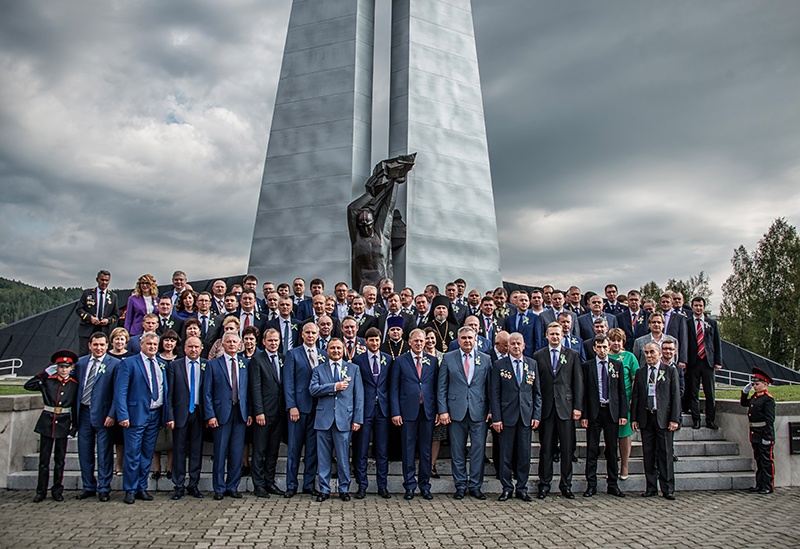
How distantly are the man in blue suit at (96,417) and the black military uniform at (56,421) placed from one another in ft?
0.28

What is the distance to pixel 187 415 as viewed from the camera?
5.90m

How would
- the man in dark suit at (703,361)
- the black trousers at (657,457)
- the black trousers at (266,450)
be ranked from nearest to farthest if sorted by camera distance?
the black trousers at (266,450) → the black trousers at (657,457) → the man in dark suit at (703,361)

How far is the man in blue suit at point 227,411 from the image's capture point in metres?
5.89

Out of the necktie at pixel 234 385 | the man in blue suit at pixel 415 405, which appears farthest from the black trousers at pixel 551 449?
the necktie at pixel 234 385

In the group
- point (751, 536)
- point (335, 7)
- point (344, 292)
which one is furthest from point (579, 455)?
point (335, 7)

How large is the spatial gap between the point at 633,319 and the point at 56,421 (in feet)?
21.5

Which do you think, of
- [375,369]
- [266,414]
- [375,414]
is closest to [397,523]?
[375,414]

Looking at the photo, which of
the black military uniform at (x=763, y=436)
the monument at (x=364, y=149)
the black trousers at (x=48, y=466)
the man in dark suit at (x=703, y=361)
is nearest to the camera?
the black trousers at (x=48, y=466)

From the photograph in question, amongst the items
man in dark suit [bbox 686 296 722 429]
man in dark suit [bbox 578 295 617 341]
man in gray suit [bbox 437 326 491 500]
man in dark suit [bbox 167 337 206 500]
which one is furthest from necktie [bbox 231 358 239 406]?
man in dark suit [bbox 686 296 722 429]

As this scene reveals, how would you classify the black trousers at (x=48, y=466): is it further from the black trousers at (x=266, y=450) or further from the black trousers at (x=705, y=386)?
the black trousers at (x=705, y=386)

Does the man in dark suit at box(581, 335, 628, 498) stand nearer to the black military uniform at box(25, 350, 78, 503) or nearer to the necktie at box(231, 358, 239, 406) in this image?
the necktie at box(231, 358, 239, 406)

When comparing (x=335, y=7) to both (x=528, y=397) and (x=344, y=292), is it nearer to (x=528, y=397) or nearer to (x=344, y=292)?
(x=344, y=292)

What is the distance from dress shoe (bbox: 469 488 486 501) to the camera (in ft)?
19.5

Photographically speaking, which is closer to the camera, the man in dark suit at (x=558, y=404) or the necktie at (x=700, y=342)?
the man in dark suit at (x=558, y=404)
